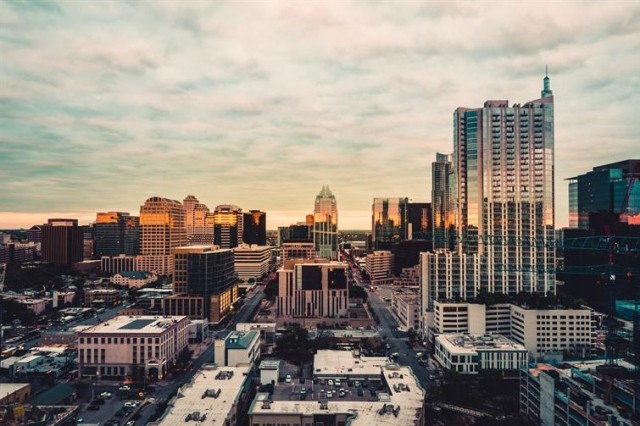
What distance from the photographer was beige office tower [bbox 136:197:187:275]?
142 m

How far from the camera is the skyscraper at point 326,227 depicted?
618 ft

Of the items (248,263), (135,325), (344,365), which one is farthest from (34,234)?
(344,365)

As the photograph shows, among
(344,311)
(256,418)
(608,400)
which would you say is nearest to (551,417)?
(608,400)

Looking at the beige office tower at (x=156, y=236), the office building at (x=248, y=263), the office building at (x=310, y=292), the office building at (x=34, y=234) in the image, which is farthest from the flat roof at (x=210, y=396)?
the office building at (x=34, y=234)

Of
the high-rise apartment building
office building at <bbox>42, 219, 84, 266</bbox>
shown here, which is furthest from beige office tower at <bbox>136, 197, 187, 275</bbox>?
the high-rise apartment building

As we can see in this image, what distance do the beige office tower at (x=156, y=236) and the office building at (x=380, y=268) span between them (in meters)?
58.8

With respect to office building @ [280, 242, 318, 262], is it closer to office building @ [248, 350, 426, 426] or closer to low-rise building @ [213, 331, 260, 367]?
low-rise building @ [213, 331, 260, 367]

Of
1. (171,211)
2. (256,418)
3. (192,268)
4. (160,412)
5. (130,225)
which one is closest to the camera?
(256,418)

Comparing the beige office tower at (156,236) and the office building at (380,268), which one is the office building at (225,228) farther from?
the office building at (380,268)

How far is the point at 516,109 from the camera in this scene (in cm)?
7156

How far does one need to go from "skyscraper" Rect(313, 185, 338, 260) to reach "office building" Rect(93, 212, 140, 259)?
229 ft

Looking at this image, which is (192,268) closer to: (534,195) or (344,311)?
(344,311)

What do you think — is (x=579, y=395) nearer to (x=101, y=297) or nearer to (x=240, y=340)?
(x=240, y=340)

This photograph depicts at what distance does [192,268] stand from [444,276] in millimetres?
40919
